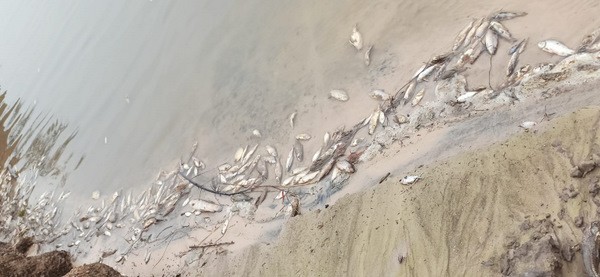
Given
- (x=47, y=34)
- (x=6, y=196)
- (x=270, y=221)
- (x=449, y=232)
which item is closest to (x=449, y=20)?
(x=449, y=232)

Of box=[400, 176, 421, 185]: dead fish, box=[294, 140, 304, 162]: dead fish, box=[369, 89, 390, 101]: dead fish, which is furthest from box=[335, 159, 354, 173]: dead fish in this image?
box=[369, 89, 390, 101]: dead fish

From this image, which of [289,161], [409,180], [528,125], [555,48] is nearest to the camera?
[528,125]

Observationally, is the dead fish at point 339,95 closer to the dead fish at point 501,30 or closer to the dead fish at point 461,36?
the dead fish at point 461,36

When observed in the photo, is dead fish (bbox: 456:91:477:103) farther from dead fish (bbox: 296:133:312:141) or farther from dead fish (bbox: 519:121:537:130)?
dead fish (bbox: 296:133:312:141)

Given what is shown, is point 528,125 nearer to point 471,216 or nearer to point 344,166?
point 471,216

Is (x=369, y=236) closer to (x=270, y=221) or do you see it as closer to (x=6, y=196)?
(x=270, y=221)

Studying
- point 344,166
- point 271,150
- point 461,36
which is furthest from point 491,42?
point 271,150
